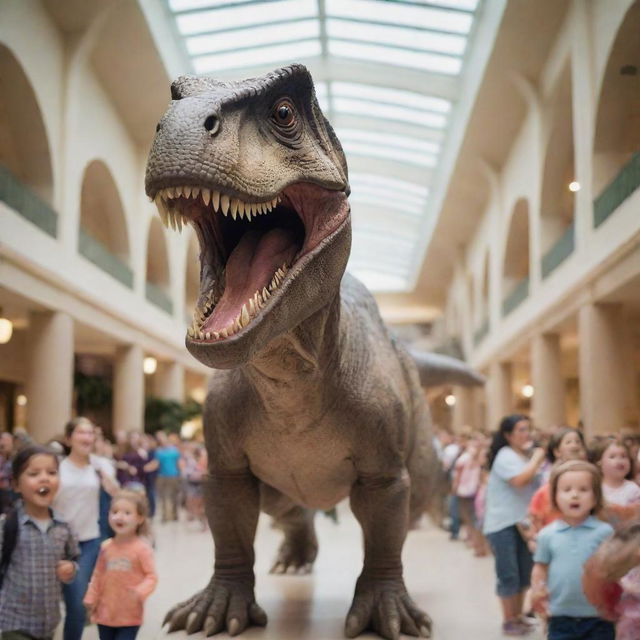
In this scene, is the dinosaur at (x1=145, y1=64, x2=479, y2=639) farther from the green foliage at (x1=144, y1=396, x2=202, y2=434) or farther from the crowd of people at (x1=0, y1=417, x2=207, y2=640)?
the green foliage at (x1=144, y1=396, x2=202, y2=434)

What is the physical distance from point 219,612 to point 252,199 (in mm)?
2264

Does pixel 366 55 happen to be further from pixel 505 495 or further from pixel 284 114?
pixel 284 114

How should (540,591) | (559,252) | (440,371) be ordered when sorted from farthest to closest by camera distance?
(559,252), (440,371), (540,591)

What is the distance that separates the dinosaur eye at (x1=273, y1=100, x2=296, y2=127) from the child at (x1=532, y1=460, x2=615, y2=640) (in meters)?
1.88

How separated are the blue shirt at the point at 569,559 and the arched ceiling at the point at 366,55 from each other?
1334 cm

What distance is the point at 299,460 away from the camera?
3.82 m

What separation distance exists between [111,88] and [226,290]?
13949 mm

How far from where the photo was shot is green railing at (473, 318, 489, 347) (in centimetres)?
2503

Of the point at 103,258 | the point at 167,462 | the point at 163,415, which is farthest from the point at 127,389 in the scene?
the point at 167,462

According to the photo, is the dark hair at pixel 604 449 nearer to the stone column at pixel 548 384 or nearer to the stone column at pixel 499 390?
the stone column at pixel 548 384

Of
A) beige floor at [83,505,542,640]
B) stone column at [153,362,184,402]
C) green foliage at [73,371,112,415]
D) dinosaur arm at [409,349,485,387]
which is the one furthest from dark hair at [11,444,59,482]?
stone column at [153,362,184,402]

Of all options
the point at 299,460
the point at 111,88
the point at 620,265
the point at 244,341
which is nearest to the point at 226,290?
the point at 244,341

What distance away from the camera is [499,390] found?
23.5m

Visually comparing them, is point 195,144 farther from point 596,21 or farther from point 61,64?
point 61,64
